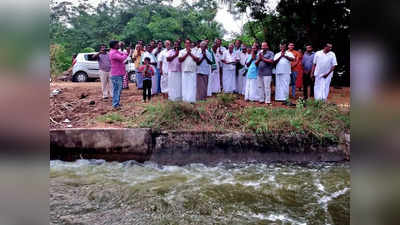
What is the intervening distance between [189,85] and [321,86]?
137 inches

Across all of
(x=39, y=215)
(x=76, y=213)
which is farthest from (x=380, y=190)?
(x=76, y=213)

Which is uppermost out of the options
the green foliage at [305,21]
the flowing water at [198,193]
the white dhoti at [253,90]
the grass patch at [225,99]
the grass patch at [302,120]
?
the green foliage at [305,21]

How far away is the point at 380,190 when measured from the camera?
2.89 feet

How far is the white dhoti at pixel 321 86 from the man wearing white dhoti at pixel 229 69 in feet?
A: 7.80

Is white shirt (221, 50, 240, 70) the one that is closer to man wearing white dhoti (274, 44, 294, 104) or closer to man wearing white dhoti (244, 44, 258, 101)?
man wearing white dhoti (244, 44, 258, 101)

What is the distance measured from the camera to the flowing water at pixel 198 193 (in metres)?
3.96

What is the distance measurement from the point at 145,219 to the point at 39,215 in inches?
123

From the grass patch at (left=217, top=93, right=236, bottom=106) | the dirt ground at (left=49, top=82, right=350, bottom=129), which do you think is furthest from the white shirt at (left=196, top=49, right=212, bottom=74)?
the dirt ground at (left=49, top=82, right=350, bottom=129)

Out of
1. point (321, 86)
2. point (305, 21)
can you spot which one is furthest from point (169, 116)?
point (305, 21)

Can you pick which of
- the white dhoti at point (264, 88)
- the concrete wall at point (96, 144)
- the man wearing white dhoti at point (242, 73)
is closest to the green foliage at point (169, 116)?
the concrete wall at point (96, 144)

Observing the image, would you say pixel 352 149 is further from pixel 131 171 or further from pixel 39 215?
pixel 131 171

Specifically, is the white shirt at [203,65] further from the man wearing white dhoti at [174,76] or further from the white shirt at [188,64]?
the man wearing white dhoti at [174,76]

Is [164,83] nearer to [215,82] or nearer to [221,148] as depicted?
[215,82]

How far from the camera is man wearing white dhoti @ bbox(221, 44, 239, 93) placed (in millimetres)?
9547
